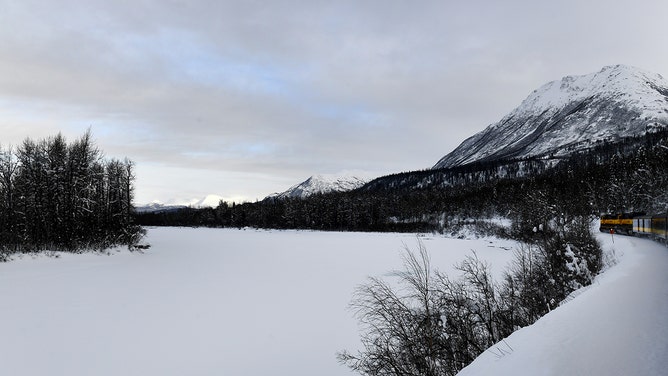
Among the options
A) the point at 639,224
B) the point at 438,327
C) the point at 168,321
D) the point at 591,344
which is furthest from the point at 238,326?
the point at 639,224

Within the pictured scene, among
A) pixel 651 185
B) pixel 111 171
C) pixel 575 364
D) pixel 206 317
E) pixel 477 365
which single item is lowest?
pixel 206 317

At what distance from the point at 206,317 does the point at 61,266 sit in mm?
20009

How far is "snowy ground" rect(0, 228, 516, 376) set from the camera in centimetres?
1317

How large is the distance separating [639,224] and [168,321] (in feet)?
167

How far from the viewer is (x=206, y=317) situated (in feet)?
61.9

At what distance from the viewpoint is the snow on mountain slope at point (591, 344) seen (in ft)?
19.6

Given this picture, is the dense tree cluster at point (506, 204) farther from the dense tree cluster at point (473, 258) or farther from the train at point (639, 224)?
the train at point (639, 224)

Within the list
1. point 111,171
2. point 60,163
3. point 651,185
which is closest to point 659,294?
point 60,163

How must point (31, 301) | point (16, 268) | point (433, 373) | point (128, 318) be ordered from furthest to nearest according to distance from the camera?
1. point (16, 268)
2. point (31, 301)
3. point (128, 318)
4. point (433, 373)

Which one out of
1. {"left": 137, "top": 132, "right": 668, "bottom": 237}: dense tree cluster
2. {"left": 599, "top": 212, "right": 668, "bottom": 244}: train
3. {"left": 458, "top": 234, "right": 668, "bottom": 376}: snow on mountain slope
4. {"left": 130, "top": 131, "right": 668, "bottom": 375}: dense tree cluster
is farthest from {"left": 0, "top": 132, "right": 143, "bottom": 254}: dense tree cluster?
{"left": 137, "top": 132, "right": 668, "bottom": 237}: dense tree cluster

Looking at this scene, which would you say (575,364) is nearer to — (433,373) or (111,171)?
(433,373)

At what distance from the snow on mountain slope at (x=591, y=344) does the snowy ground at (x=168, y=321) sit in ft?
5.53

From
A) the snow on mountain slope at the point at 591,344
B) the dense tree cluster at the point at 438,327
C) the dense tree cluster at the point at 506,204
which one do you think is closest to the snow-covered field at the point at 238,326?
the snow on mountain slope at the point at 591,344

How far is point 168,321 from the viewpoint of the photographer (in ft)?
58.4
